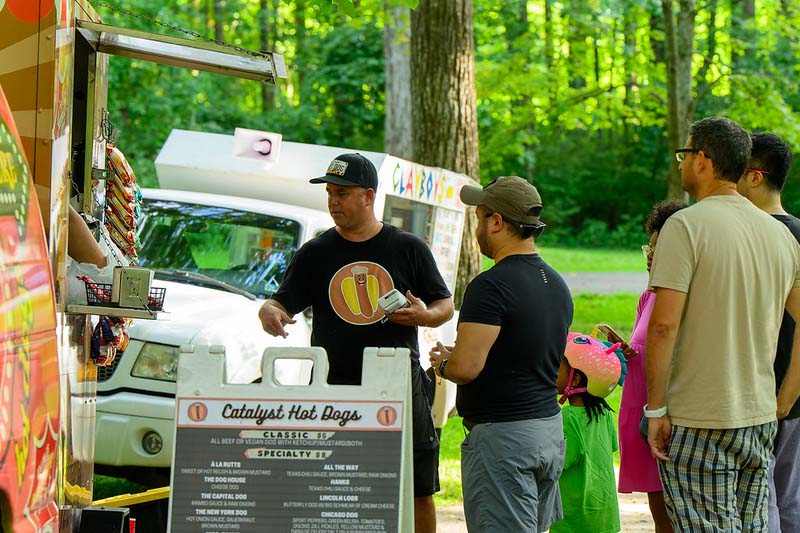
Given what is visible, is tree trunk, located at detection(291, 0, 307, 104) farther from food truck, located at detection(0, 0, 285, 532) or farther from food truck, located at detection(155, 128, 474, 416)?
food truck, located at detection(0, 0, 285, 532)

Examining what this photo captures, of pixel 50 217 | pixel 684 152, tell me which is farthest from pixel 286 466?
pixel 684 152

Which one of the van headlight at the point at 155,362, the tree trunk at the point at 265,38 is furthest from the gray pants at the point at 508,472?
the tree trunk at the point at 265,38

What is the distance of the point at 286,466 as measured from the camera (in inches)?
160

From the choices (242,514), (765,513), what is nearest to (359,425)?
(242,514)

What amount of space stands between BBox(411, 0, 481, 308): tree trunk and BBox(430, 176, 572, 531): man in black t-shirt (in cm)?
706

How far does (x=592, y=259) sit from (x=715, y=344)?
28672 mm

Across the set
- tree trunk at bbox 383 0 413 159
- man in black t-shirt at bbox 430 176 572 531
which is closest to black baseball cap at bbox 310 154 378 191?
man in black t-shirt at bbox 430 176 572 531

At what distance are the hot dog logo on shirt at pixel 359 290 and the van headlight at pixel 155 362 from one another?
1813mm

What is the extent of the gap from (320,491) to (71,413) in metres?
1.04

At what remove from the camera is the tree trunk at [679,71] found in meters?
15.0

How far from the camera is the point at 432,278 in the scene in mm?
5238

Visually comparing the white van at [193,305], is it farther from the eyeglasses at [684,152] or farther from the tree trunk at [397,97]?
the tree trunk at [397,97]

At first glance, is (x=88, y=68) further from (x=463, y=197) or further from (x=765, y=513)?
(x=765, y=513)

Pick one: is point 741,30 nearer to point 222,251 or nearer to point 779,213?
point 222,251
